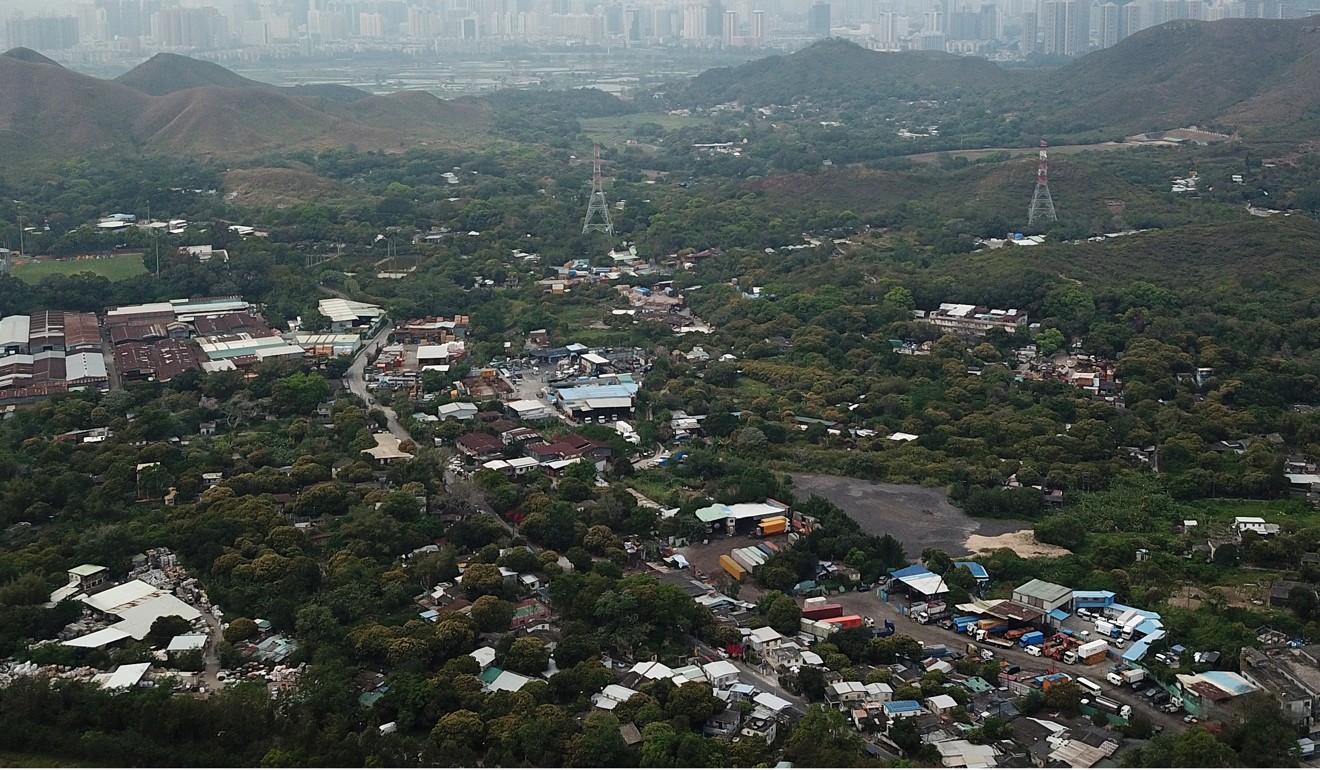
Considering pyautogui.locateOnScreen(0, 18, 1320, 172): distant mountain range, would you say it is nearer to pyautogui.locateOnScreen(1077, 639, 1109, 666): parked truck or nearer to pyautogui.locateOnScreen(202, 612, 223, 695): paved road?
pyautogui.locateOnScreen(202, 612, 223, 695): paved road

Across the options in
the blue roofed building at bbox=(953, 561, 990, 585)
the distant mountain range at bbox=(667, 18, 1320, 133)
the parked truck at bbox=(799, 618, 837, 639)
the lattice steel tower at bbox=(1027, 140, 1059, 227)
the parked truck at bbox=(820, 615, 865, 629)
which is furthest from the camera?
the distant mountain range at bbox=(667, 18, 1320, 133)

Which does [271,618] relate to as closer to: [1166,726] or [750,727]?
[750,727]

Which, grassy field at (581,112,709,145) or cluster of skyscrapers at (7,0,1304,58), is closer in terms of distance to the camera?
grassy field at (581,112,709,145)

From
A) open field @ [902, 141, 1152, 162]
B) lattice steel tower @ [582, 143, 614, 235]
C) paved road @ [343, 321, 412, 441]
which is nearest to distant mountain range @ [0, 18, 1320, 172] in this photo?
open field @ [902, 141, 1152, 162]

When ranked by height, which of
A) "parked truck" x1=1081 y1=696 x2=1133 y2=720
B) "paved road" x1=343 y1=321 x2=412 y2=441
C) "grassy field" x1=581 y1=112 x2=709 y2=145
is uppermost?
"grassy field" x1=581 y1=112 x2=709 y2=145

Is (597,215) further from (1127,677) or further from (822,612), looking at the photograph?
(1127,677)

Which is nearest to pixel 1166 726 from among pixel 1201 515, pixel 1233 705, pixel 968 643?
pixel 1233 705

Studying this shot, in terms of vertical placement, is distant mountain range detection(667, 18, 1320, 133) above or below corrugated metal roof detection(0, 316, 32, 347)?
above

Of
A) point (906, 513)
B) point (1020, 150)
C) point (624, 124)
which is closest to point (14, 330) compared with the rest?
point (906, 513)
